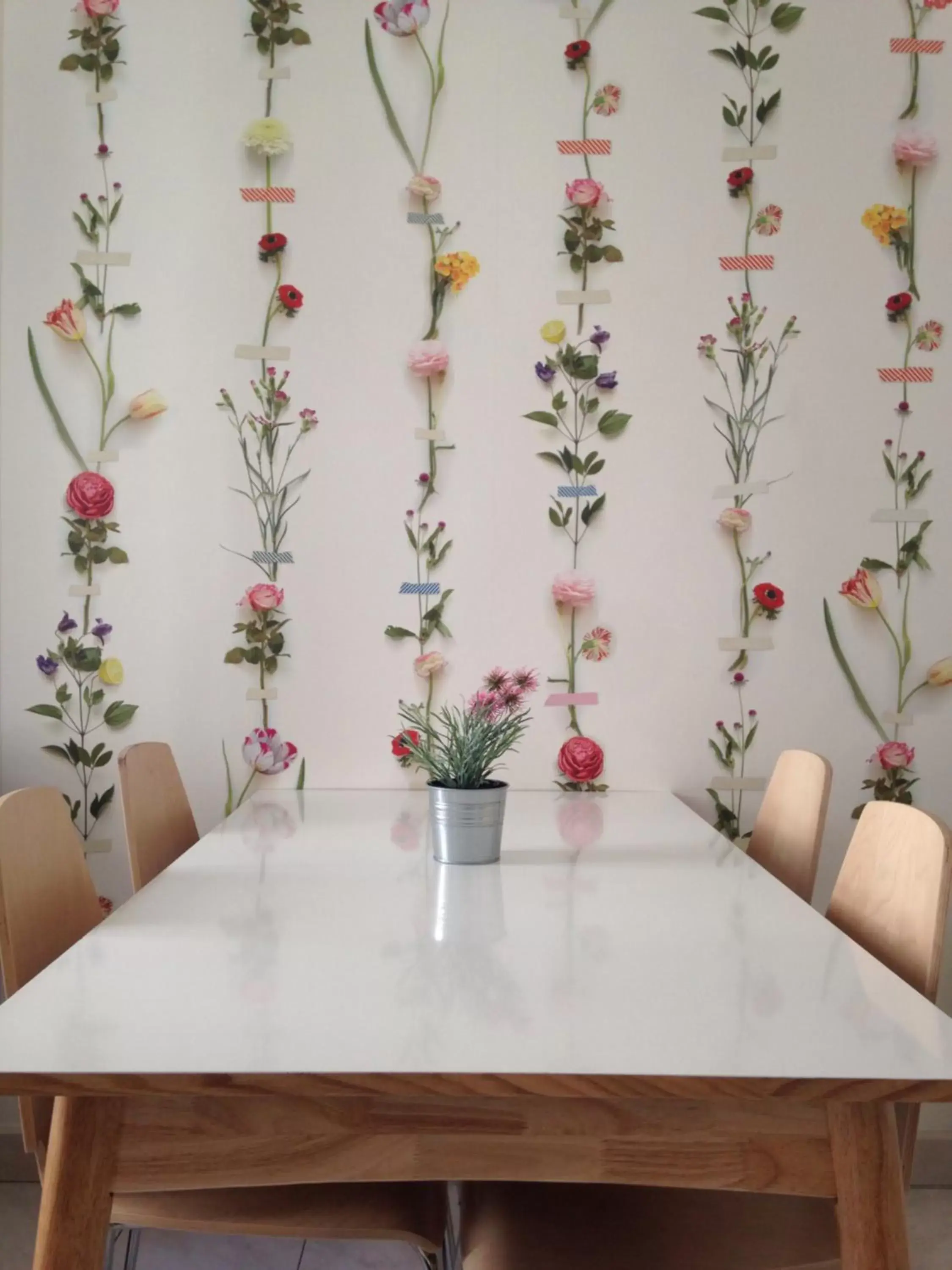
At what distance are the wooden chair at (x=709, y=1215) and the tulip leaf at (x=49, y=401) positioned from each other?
1724 mm

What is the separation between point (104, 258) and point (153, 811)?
1246 millimetres

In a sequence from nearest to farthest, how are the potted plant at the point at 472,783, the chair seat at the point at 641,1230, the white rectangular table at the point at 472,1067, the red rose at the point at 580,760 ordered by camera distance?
the white rectangular table at the point at 472,1067 → the chair seat at the point at 641,1230 → the potted plant at the point at 472,783 → the red rose at the point at 580,760

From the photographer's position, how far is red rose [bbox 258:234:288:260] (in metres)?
2.32

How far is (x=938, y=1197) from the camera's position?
2.27m

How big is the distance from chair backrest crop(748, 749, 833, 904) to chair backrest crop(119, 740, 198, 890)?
1.02m

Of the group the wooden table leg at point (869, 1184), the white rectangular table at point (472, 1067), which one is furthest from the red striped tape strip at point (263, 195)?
the wooden table leg at point (869, 1184)

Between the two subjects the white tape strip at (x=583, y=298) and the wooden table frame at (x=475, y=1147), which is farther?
the white tape strip at (x=583, y=298)

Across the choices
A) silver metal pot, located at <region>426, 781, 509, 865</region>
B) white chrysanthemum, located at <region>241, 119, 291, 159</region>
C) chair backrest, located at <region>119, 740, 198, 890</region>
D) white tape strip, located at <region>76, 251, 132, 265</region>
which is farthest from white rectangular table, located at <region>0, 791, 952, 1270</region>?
white chrysanthemum, located at <region>241, 119, 291, 159</region>

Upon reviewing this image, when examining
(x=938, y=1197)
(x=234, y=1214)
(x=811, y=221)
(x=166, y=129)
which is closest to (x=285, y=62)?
(x=166, y=129)

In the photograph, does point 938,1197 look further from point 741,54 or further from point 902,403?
point 741,54

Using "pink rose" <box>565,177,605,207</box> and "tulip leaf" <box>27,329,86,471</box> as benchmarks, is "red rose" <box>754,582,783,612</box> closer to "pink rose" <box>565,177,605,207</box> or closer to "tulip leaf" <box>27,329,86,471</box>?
"pink rose" <box>565,177,605,207</box>

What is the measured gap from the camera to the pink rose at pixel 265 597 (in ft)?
7.59

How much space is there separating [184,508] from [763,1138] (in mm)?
1817

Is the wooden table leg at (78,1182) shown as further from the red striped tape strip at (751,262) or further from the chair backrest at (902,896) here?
the red striped tape strip at (751,262)
